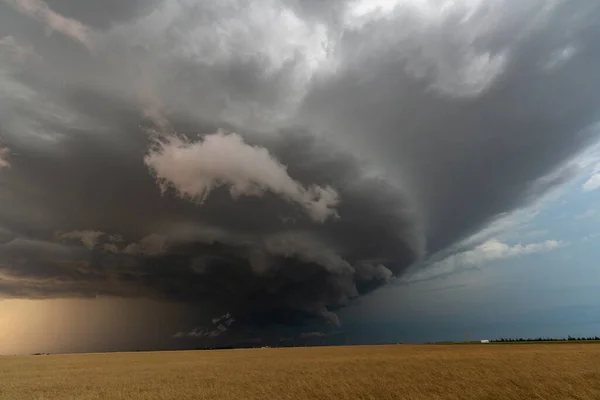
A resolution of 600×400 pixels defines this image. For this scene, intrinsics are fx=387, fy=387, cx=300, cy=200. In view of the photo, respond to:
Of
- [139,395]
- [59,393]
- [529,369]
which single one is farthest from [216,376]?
[529,369]

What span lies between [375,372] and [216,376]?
74.3ft

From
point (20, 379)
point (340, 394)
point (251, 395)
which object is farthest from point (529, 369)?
point (20, 379)

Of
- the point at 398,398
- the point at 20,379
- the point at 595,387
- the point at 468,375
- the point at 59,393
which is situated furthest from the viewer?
the point at 20,379

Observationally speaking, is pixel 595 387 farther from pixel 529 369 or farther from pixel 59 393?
pixel 59 393

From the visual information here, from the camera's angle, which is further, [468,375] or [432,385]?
[468,375]

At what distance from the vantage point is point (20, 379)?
196 feet

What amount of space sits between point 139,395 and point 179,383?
794 cm

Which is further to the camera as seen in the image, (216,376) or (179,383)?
(216,376)

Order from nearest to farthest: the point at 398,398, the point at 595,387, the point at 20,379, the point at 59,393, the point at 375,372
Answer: the point at 398,398
the point at 595,387
the point at 59,393
the point at 375,372
the point at 20,379

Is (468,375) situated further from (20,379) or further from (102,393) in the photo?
(20,379)

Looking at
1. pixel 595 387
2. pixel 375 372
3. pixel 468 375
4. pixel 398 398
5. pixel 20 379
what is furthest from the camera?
pixel 20 379

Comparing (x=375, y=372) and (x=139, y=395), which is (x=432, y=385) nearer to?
(x=375, y=372)

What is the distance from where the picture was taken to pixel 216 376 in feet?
183

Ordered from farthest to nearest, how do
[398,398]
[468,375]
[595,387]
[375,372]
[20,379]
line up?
[20,379] → [375,372] → [468,375] → [595,387] → [398,398]
